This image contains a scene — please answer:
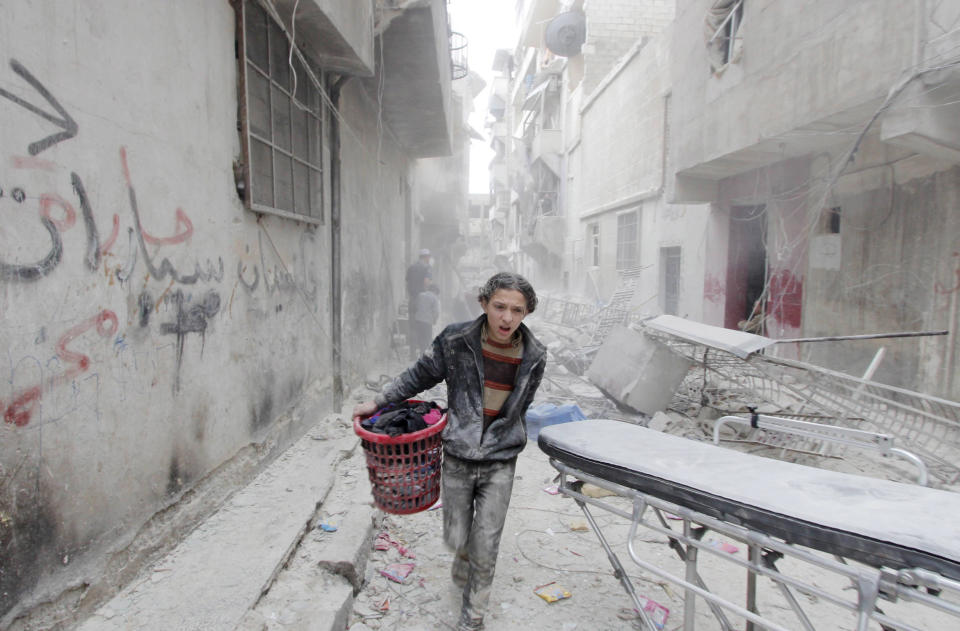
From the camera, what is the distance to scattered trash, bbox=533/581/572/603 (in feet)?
9.04

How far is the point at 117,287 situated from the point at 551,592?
2603 mm

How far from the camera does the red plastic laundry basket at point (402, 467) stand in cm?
229

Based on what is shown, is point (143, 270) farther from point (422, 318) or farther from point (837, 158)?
point (837, 158)

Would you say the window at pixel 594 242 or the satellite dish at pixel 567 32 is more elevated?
the satellite dish at pixel 567 32

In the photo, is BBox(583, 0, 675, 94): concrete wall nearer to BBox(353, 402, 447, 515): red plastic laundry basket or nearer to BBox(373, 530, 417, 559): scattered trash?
BBox(373, 530, 417, 559): scattered trash

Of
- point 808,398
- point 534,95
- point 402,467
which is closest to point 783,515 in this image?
point 402,467

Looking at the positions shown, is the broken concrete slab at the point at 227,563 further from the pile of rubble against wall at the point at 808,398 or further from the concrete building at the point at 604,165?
the concrete building at the point at 604,165

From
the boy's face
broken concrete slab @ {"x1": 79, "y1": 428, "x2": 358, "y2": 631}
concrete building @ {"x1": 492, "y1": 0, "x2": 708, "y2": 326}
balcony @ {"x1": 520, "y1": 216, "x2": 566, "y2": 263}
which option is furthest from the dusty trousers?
balcony @ {"x1": 520, "y1": 216, "x2": 566, "y2": 263}

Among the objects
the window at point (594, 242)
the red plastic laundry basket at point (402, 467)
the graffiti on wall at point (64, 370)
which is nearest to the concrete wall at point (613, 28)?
the window at point (594, 242)

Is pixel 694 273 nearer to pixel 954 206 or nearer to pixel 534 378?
pixel 954 206

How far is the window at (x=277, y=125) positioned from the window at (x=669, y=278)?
28.0ft

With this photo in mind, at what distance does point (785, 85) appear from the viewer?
225 inches

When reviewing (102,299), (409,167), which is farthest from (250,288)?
(409,167)

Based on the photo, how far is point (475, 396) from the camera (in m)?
2.34
